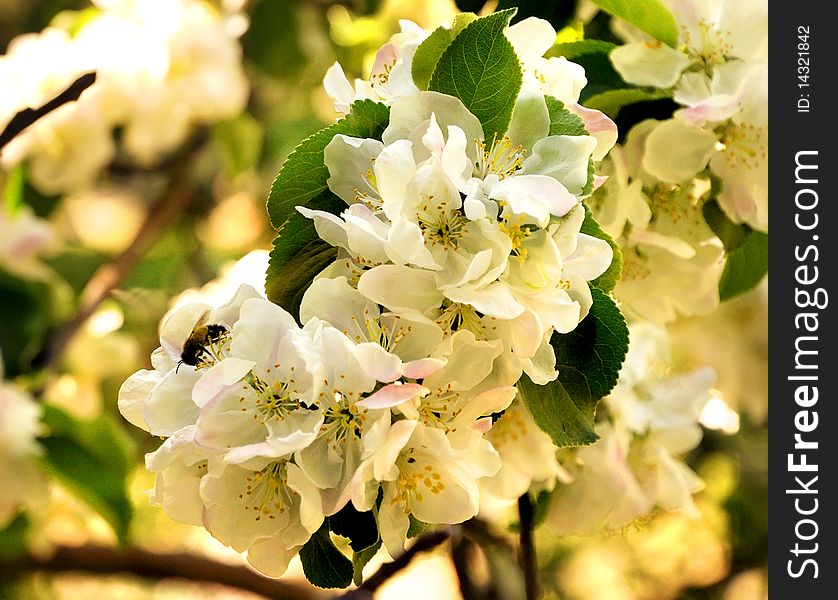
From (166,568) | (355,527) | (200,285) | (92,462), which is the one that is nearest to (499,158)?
(355,527)

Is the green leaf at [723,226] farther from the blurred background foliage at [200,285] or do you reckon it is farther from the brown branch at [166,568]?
the brown branch at [166,568]

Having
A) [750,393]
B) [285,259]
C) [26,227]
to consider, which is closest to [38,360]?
[26,227]

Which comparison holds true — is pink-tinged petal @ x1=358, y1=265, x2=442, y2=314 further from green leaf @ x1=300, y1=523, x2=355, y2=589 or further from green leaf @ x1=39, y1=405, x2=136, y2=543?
green leaf @ x1=39, y1=405, x2=136, y2=543

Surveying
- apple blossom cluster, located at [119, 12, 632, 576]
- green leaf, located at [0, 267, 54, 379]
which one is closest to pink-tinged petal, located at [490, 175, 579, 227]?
apple blossom cluster, located at [119, 12, 632, 576]

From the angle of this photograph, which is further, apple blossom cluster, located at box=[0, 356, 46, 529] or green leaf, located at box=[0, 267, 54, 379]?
green leaf, located at box=[0, 267, 54, 379]

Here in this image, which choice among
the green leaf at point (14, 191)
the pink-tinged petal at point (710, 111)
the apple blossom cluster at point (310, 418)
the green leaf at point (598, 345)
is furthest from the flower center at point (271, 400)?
the green leaf at point (14, 191)

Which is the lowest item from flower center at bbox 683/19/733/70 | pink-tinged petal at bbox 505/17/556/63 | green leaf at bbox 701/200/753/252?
green leaf at bbox 701/200/753/252
